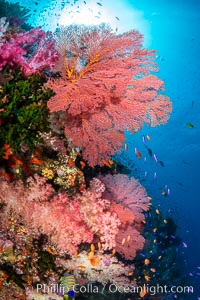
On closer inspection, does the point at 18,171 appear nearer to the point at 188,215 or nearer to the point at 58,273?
the point at 58,273

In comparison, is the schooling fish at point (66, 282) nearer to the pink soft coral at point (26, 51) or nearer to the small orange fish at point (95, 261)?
the small orange fish at point (95, 261)

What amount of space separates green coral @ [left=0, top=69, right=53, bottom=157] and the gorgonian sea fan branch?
0.27m

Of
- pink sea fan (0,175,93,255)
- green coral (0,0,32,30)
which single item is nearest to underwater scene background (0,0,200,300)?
pink sea fan (0,175,93,255)

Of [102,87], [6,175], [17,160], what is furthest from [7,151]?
[102,87]

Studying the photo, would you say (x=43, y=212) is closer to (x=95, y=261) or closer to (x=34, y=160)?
(x=34, y=160)

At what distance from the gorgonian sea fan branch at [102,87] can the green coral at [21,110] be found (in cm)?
27

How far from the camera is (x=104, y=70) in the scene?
456 centimetres

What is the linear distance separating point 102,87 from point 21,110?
1403mm

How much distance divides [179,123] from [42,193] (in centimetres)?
5094

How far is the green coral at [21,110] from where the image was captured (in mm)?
4242

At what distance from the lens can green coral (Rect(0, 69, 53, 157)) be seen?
167 inches


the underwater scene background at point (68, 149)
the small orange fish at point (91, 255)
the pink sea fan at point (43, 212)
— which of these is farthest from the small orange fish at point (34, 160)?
the small orange fish at point (91, 255)

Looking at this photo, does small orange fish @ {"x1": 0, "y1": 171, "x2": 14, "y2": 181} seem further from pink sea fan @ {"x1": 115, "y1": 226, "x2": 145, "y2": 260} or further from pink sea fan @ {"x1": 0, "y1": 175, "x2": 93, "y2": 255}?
pink sea fan @ {"x1": 115, "y1": 226, "x2": 145, "y2": 260}

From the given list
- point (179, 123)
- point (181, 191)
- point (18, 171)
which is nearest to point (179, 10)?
point (179, 123)
